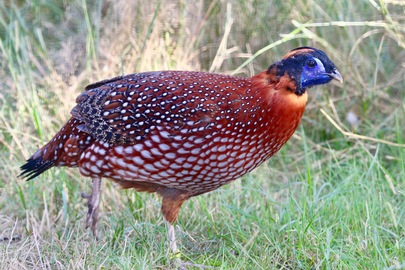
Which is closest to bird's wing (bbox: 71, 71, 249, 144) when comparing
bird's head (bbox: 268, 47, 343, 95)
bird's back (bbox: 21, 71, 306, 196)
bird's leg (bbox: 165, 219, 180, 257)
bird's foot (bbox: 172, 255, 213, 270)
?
bird's back (bbox: 21, 71, 306, 196)

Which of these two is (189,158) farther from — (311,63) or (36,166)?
(36,166)

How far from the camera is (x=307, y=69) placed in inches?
154

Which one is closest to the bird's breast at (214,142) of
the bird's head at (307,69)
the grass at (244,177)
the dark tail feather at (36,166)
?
the bird's head at (307,69)

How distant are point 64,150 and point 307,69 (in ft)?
5.05

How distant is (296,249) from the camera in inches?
155

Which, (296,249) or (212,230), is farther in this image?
(212,230)

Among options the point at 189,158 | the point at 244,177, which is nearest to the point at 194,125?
the point at 189,158

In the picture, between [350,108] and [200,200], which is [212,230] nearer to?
[200,200]

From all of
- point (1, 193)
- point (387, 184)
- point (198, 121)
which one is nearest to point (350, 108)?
point (387, 184)

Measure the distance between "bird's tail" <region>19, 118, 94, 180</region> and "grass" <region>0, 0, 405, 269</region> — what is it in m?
0.25

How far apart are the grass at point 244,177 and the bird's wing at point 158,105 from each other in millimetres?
614

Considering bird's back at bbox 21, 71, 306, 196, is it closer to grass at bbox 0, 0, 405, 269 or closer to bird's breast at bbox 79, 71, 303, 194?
bird's breast at bbox 79, 71, 303, 194

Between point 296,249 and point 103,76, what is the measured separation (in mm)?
2359

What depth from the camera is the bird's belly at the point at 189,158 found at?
12.6 ft
